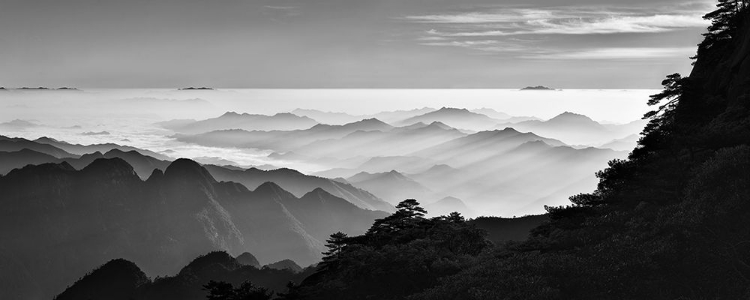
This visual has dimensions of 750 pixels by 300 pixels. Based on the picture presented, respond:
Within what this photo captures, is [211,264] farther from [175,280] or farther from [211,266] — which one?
[175,280]

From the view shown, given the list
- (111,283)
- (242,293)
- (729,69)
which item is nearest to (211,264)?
(111,283)

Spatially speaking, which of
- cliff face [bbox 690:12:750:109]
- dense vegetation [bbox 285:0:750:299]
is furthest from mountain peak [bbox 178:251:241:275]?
cliff face [bbox 690:12:750:109]

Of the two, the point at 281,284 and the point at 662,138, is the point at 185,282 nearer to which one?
the point at 281,284

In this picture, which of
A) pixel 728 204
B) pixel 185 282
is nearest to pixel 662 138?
pixel 728 204

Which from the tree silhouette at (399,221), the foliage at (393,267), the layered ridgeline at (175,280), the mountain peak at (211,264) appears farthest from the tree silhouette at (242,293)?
the mountain peak at (211,264)

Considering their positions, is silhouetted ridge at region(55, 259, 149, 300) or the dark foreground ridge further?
silhouetted ridge at region(55, 259, 149, 300)

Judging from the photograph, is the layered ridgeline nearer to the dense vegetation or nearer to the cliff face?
the dense vegetation

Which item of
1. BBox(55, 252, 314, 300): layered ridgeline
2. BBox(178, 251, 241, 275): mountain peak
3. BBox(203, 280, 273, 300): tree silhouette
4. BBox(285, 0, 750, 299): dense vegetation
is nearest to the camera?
BBox(285, 0, 750, 299): dense vegetation

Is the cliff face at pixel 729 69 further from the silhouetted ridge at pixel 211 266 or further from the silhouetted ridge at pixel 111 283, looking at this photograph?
the silhouetted ridge at pixel 111 283
